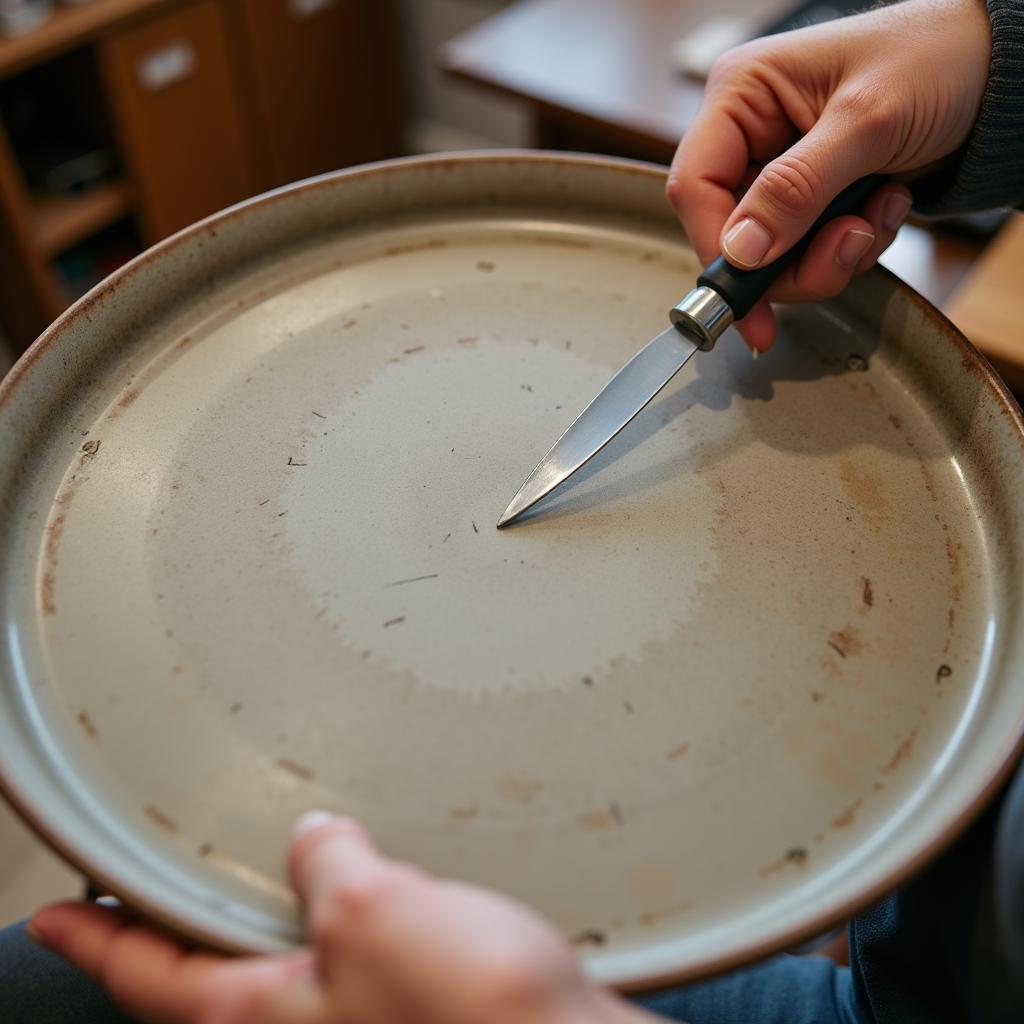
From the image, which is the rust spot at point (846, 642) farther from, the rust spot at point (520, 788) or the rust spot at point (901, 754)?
the rust spot at point (520, 788)

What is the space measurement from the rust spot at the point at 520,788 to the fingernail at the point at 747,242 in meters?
0.30

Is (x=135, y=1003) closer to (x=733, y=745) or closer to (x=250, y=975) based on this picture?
(x=250, y=975)

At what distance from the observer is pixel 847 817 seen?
1.26ft

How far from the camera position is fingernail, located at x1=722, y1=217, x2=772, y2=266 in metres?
0.51

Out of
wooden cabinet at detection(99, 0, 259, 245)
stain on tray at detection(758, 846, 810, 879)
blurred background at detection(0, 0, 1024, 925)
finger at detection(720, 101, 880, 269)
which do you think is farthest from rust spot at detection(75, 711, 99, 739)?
wooden cabinet at detection(99, 0, 259, 245)

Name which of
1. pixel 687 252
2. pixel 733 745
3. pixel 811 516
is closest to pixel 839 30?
pixel 687 252

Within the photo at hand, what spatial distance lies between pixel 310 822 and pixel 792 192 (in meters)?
0.40

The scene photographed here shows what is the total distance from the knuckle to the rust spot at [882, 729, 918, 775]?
281 mm

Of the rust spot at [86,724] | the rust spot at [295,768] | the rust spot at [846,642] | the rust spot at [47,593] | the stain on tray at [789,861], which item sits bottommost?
the stain on tray at [789,861]

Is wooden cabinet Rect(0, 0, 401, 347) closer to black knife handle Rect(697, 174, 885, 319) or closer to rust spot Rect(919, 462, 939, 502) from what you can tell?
black knife handle Rect(697, 174, 885, 319)

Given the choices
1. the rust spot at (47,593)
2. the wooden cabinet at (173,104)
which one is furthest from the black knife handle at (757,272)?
the wooden cabinet at (173,104)

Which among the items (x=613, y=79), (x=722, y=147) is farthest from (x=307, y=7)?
(x=722, y=147)

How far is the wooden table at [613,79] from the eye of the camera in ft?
3.09

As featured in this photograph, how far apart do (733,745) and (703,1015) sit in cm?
22
